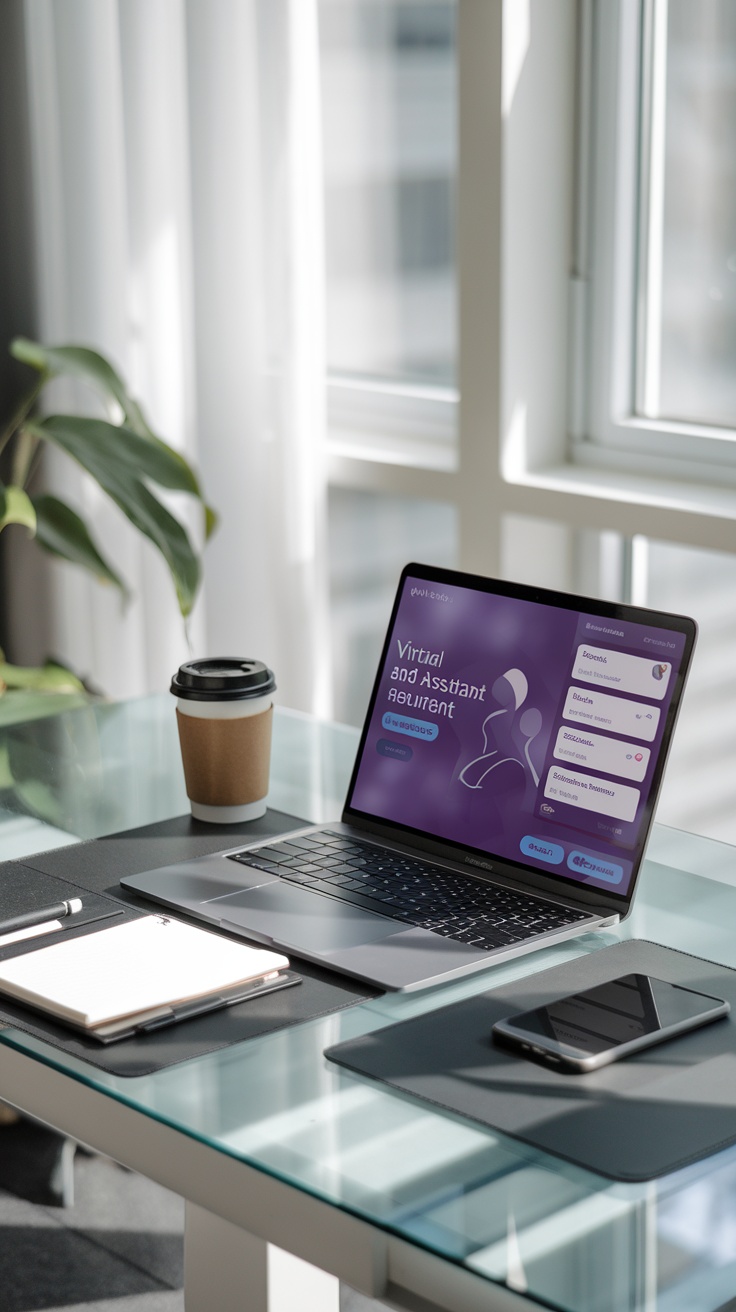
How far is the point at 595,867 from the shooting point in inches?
44.3

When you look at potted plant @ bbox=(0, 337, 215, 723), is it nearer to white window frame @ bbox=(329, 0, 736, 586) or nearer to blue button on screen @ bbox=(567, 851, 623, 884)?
white window frame @ bbox=(329, 0, 736, 586)

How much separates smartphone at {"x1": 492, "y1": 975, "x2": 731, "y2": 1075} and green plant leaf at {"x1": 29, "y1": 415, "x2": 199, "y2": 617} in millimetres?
1022

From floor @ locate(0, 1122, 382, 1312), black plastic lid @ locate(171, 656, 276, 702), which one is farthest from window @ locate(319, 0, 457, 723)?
black plastic lid @ locate(171, 656, 276, 702)

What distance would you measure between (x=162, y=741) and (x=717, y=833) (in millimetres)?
877

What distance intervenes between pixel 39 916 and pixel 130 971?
111 millimetres

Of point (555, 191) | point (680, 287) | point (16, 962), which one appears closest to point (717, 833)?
point (680, 287)

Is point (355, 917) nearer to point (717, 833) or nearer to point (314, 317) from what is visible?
point (717, 833)

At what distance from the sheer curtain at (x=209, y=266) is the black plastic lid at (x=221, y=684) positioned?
0.93m

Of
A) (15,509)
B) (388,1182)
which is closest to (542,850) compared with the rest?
(388,1182)

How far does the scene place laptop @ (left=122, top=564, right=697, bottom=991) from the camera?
109cm

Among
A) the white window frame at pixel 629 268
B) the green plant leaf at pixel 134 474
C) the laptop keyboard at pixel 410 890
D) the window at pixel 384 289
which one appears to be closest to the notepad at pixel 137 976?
the laptop keyboard at pixel 410 890

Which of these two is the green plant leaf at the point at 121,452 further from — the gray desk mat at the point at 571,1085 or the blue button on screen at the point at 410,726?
the gray desk mat at the point at 571,1085

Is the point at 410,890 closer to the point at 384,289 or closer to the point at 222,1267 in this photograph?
the point at 222,1267

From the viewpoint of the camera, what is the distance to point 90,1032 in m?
0.95
